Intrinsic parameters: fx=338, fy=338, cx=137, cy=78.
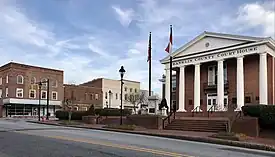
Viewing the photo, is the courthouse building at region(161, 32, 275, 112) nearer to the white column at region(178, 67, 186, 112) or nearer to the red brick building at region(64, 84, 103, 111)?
the white column at region(178, 67, 186, 112)

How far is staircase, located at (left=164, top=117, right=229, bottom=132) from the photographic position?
25.0m

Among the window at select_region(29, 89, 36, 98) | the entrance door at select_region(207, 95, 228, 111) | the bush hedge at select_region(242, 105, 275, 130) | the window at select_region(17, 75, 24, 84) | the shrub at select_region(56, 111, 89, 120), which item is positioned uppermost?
the window at select_region(17, 75, 24, 84)

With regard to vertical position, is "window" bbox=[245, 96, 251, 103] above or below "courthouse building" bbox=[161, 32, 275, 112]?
below

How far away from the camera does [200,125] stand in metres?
26.4

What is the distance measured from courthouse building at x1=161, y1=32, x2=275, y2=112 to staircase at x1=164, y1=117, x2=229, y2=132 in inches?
349

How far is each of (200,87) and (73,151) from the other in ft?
107

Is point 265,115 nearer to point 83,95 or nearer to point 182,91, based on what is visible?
point 182,91

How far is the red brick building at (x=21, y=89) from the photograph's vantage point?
66.3 metres

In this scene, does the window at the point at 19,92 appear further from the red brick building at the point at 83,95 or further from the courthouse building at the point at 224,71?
the courthouse building at the point at 224,71

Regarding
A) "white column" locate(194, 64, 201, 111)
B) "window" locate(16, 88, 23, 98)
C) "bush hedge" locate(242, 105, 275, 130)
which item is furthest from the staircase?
"window" locate(16, 88, 23, 98)

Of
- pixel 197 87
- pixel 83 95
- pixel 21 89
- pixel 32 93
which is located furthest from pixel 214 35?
pixel 83 95

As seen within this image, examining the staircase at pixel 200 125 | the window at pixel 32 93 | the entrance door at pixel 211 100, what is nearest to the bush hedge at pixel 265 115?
the staircase at pixel 200 125

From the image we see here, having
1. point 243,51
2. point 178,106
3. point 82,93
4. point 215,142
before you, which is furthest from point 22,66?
point 215,142

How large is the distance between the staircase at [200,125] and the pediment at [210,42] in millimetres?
12713
